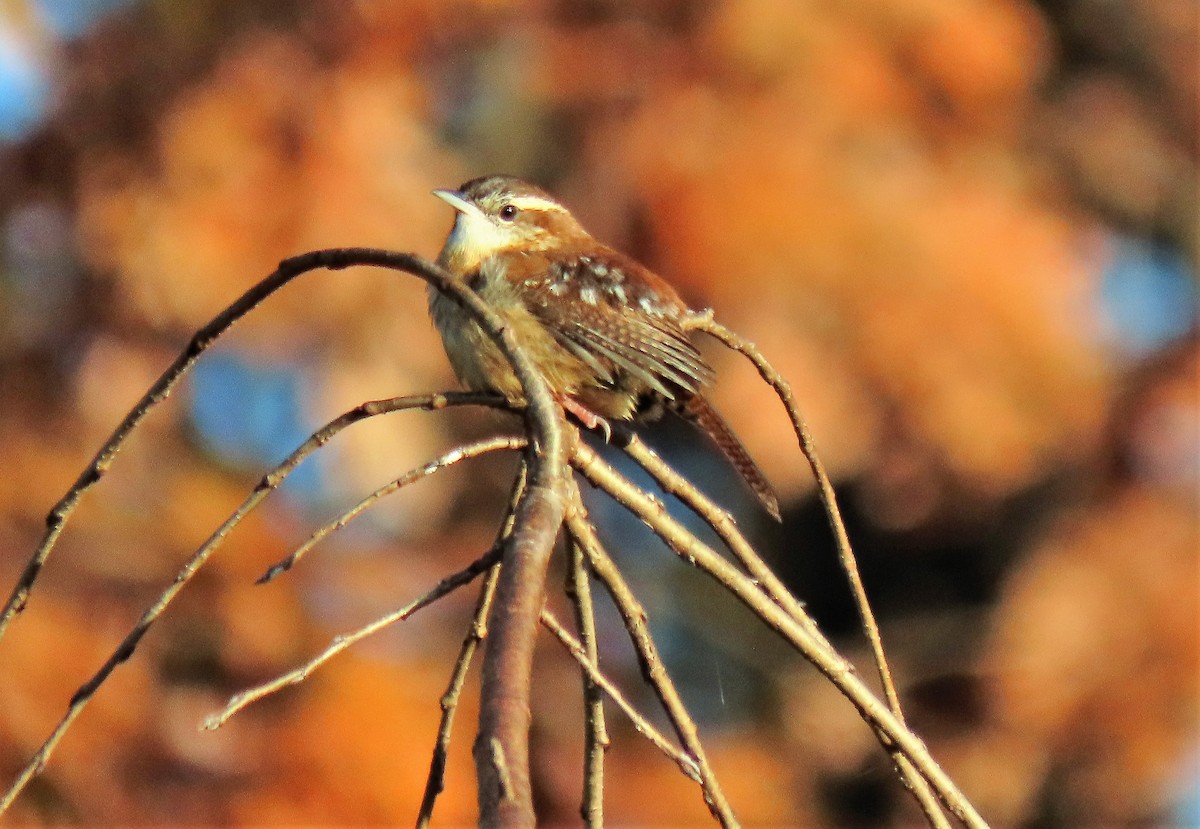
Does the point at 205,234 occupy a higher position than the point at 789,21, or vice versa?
the point at 789,21

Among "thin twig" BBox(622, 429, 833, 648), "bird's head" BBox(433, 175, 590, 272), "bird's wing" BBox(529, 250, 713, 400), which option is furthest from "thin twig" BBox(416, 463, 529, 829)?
"bird's head" BBox(433, 175, 590, 272)

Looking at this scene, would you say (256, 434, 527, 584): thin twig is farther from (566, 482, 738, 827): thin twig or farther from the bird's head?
the bird's head

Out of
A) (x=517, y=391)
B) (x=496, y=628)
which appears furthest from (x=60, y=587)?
(x=496, y=628)

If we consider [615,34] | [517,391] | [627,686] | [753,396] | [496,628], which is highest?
[615,34]

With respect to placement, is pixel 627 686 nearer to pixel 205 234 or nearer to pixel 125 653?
pixel 205 234

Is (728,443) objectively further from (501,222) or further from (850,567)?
(850,567)

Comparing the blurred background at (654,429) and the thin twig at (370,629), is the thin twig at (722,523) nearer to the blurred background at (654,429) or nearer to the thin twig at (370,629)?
the thin twig at (370,629)
